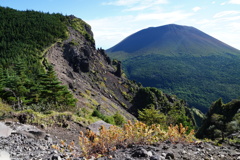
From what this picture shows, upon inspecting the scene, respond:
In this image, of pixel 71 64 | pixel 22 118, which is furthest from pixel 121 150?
pixel 71 64

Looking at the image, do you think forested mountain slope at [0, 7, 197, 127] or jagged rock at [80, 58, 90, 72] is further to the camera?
jagged rock at [80, 58, 90, 72]

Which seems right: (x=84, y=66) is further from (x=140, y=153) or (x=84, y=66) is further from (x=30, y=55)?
(x=140, y=153)

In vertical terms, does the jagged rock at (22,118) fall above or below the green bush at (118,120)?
above

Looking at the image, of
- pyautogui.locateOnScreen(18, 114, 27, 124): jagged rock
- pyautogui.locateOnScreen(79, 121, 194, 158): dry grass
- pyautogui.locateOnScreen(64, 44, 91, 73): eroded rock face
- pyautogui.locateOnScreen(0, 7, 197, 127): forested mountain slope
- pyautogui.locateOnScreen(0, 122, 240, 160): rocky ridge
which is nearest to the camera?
pyautogui.locateOnScreen(0, 122, 240, 160): rocky ridge

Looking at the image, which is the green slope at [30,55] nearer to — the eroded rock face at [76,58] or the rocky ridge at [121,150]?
the eroded rock face at [76,58]

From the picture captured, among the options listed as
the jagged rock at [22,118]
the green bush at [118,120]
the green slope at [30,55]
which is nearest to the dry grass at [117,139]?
the jagged rock at [22,118]

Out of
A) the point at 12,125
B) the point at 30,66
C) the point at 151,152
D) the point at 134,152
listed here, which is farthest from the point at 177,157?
the point at 30,66

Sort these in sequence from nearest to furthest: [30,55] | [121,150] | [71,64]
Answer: [121,150], [30,55], [71,64]

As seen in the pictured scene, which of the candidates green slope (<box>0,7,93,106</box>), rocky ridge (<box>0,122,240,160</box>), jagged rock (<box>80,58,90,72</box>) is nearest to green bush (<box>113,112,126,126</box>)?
green slope (<box>0,7,93,106</box>)

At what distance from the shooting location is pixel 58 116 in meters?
11.8

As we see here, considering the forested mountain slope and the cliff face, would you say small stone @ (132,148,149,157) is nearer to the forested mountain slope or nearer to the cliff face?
the forested mountain slope

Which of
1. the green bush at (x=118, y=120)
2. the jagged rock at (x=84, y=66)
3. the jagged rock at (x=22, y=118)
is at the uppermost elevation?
the jagged rock at (x=84, y=66)

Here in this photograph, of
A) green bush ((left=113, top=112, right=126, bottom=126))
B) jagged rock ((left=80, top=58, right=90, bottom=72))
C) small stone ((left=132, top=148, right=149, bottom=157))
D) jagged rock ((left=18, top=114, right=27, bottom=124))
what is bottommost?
green bush ((left=113, top=112, right=126, bottom=126))

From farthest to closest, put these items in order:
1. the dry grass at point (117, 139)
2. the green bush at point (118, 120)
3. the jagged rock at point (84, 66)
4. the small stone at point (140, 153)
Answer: the jagged rock at point (84, 66), the green bush at point (118, 120), the dry grass at point (117, 139), the small stone at point (140, 153)
